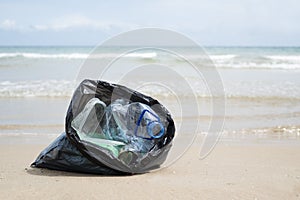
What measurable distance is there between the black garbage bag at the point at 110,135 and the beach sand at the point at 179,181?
0.09 meters

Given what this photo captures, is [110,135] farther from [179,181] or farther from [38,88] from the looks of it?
[38,88]

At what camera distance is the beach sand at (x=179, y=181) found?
3.02 m

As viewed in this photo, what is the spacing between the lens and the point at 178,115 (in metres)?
7.55

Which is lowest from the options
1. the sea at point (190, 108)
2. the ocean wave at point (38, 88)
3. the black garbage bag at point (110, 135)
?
the ocean wave at point (38, 88)

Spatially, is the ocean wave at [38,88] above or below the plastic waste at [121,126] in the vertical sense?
below

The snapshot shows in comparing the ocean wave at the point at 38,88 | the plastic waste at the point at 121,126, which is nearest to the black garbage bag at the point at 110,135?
the plastic waste at the point at 121,126

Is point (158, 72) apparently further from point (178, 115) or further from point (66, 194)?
point (66, 194)

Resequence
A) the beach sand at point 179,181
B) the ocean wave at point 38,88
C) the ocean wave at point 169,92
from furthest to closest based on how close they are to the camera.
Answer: the ocean wave at point 38,88
the ocean wave at point 169,92
the beach sand at point 179,181

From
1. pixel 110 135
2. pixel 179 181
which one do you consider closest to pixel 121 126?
pixel 110 135

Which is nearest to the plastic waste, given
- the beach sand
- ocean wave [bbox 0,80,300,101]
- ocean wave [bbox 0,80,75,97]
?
the beach sand

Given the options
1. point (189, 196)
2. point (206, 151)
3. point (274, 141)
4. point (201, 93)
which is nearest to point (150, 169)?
point (189, 196)

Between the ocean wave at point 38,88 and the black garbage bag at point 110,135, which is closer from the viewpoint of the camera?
the black garbage bag at point 110,135

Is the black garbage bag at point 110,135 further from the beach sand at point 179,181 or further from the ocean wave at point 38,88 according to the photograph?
the ocean wave at point 38,88

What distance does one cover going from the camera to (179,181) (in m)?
3.37
